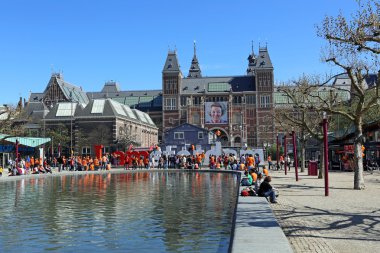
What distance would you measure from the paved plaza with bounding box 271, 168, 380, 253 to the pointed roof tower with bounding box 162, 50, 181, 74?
3624 inches

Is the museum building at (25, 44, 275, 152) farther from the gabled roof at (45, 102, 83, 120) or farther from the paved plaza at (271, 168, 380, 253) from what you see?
the paved plaza at (271, 168, 380, 253)

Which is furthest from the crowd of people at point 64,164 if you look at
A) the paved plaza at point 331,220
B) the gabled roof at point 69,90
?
the gabled roof at point 69,90

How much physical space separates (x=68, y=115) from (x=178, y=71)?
36758 mm

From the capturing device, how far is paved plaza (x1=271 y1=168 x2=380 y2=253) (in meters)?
8.11

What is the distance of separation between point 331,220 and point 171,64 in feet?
330

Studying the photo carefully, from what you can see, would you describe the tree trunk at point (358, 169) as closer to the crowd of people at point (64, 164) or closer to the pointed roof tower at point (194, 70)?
the crowd of people at point (64, 164)

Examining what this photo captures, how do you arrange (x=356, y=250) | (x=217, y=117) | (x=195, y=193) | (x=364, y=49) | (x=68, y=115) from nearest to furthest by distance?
1. (x=356, y=250)
2. (x=364, y=49)
3. (x=195, y=193)
4. (x=68, y=115)
5. (x=217, y=117)

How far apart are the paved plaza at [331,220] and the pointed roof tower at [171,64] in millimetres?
92048

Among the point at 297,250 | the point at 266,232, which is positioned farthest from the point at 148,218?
the point at 297,250

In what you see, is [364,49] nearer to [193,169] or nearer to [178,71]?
[193,169]

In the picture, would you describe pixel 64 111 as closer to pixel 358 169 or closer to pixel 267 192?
pixel 358 169

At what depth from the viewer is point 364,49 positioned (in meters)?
15.3

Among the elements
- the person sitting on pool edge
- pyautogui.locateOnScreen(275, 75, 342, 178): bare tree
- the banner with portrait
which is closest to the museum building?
the banner with portrait

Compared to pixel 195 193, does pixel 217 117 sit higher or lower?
higher
